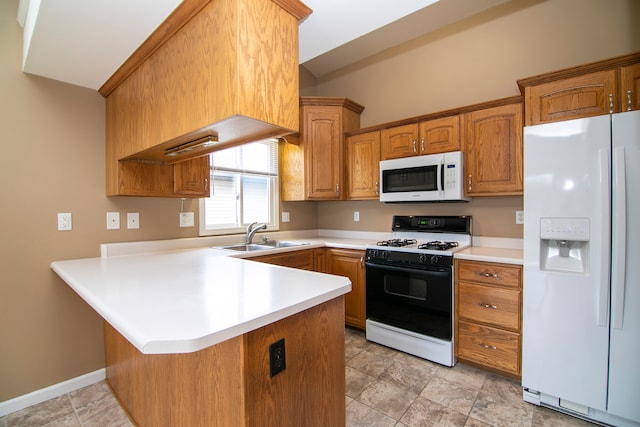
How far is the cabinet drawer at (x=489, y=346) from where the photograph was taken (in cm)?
198

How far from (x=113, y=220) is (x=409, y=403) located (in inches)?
96.3

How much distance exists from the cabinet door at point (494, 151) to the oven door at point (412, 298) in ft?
2.66

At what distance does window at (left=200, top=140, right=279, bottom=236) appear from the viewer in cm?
280

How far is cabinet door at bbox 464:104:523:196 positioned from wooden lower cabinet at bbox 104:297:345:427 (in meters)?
1.81

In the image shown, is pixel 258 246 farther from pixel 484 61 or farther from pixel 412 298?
pixel 484 61

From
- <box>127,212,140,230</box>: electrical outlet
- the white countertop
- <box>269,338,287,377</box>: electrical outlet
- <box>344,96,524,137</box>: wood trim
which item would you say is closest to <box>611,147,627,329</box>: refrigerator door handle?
<box>344,96,524,137</box>: wood trim

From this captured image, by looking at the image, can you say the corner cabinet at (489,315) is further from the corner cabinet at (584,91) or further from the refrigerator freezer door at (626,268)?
the corner cabinet at (584,91)

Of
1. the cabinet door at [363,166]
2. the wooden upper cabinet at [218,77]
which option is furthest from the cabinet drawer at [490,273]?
the wooden upper cabinet at [218,77]

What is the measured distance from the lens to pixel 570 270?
1698 millimetres

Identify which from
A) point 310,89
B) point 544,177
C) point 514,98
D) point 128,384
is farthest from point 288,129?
point 310,89

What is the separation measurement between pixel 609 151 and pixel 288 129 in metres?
1.78

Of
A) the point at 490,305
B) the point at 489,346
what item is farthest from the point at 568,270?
the point at 489,346

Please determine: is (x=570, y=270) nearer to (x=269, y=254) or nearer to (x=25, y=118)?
(x=269, y=254)

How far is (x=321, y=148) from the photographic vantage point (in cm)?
317
